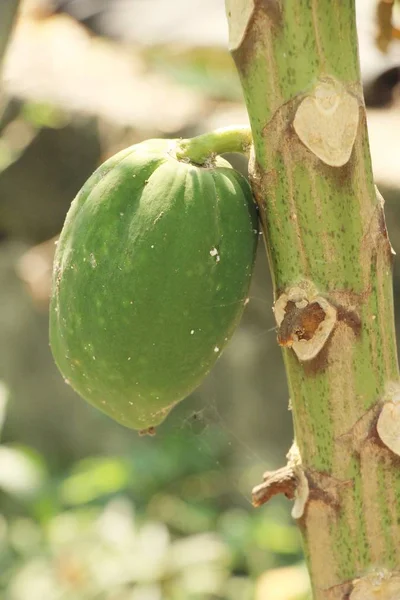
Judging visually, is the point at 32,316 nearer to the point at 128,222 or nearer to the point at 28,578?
the point at 28,578

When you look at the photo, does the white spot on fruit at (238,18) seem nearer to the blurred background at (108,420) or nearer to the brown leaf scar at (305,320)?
the brown leaf scar at (305,320)

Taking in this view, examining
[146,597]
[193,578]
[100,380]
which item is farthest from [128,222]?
[193,578]

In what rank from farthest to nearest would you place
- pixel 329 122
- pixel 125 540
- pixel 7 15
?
pixel 125 540
pixel 7 15
pixel 329 122

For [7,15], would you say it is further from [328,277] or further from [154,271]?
[328,277]

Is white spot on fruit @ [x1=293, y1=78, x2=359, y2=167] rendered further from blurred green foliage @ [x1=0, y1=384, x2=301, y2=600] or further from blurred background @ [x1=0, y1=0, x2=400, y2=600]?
blurred green foliage @ [x1=0, y1=384, x2=301, y2=600]

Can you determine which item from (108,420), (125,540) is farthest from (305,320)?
(108,420)
